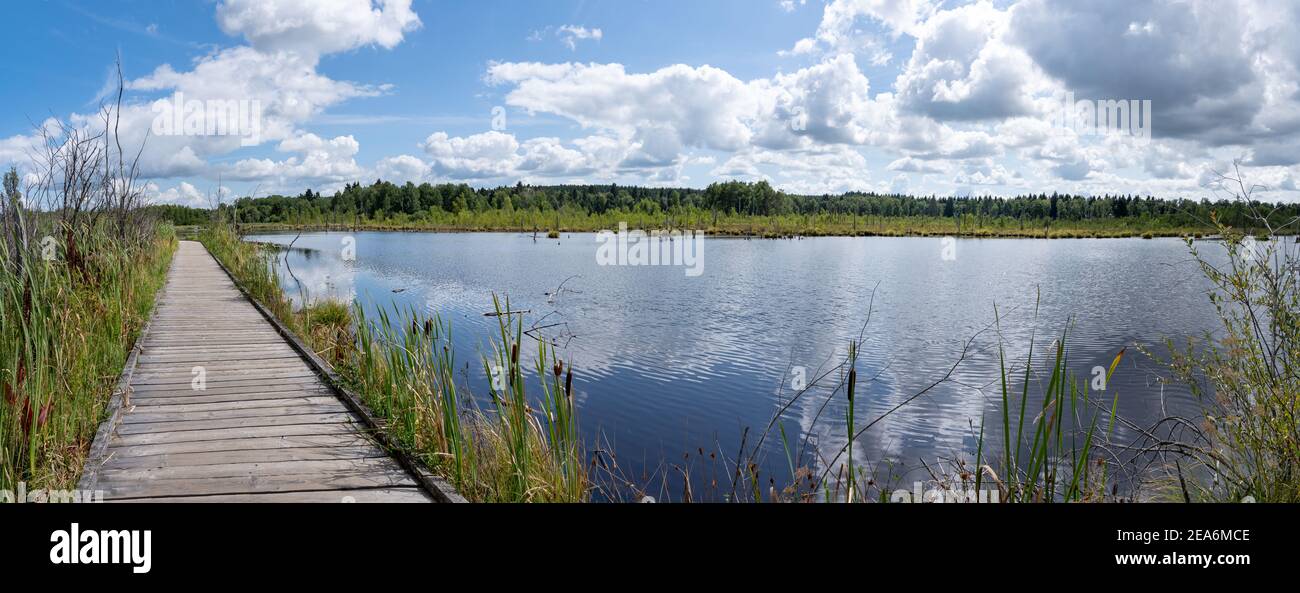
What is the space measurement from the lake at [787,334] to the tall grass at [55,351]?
1.88m

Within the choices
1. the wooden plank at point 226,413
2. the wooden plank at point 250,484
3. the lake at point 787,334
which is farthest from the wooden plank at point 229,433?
the lake at point 787,334

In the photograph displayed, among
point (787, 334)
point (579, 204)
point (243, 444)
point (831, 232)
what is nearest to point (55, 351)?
point (243, 444)

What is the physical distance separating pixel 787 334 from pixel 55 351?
361 inches

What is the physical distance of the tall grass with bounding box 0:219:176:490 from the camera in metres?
3.15

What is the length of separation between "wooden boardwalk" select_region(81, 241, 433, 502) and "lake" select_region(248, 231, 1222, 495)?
1.12 meters

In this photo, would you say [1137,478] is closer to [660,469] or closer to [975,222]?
[660,469]

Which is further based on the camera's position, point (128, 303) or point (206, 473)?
point (128, 303)

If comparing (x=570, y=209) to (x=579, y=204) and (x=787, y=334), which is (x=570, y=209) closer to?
(x=579, y=204)

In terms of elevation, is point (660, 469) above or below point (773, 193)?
below

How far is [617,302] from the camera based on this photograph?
1472cm

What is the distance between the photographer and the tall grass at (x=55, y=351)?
3.15m

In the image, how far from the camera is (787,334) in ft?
37.4
